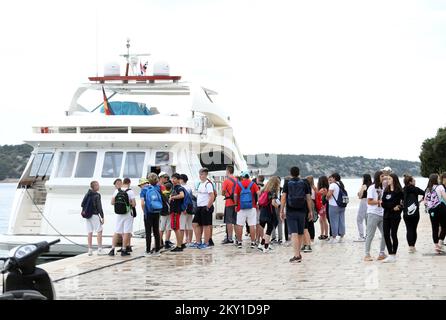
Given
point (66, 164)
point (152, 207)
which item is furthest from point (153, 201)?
point (66, 164)

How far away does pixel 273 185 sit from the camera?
18047mm

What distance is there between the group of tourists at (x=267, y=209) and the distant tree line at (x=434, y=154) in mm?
46704

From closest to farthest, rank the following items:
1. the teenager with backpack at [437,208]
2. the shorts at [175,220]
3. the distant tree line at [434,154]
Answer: the teenager with backpack at [437,208] < the shorts at [175,220] < the distant tree line at [434,154]

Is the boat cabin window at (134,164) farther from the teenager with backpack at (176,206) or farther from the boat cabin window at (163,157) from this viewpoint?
the teenager with backpack at (176,206)

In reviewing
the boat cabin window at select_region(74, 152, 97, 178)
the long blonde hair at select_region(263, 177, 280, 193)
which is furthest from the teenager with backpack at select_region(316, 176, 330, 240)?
the boat cabin window at select_region(74, 152, 97, 178)

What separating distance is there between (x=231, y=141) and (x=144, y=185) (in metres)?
12.7

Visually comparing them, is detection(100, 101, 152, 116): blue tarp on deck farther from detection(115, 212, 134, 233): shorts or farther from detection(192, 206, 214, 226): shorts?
detection(115, 212, 134, 233): shorts

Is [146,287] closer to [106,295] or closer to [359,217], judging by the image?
[106,295]

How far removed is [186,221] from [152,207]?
1736 millimetres

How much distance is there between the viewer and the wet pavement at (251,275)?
37.2 ft

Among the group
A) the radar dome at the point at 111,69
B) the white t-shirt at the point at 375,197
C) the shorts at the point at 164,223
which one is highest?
the radar dome at the point at 111,69

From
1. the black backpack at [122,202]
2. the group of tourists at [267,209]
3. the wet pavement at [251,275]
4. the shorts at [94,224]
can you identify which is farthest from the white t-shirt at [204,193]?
the shorts at [94,224]

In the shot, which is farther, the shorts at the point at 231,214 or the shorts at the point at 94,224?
the shorts at the point at 231,214

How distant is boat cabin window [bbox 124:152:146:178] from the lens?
22.5 meters
